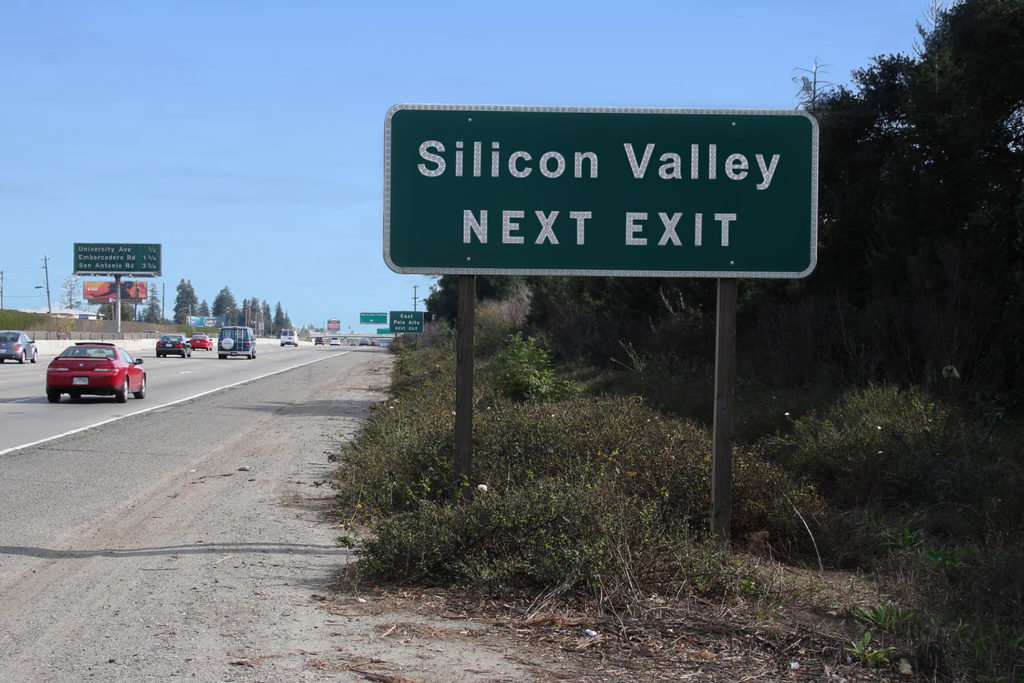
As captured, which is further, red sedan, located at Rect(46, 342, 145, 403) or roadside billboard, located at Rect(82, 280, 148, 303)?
roadside billboard, located at Rect(82, 280, 148, 303)

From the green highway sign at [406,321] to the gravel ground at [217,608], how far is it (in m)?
68.4

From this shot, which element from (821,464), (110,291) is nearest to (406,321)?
(821,464)

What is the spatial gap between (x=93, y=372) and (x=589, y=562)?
63.1 ft

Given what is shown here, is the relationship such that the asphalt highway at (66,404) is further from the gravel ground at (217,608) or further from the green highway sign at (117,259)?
the green highway sign at (117,259)

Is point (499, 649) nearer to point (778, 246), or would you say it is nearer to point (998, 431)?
point (778, 246)

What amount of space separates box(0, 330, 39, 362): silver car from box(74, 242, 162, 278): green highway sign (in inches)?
1564

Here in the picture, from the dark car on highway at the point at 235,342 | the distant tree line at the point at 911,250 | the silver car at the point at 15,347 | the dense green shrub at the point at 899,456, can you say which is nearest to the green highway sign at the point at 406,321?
the dark car on highway at the point at 235,342

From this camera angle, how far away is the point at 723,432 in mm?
6648

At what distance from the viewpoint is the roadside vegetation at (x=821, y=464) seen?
530 centimetres

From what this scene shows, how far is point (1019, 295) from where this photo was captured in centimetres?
1324

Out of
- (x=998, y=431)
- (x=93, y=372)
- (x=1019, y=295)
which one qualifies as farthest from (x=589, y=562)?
(x=93, y=372)

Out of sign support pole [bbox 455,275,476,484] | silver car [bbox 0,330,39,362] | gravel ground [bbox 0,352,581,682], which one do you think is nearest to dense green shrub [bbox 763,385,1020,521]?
sign support pole [bbox 455,275,476,484]

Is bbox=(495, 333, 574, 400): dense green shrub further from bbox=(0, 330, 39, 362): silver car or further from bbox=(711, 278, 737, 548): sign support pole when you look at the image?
bbox=(0, 330, 39, 362): silver car

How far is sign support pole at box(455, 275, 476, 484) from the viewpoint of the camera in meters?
6.95
